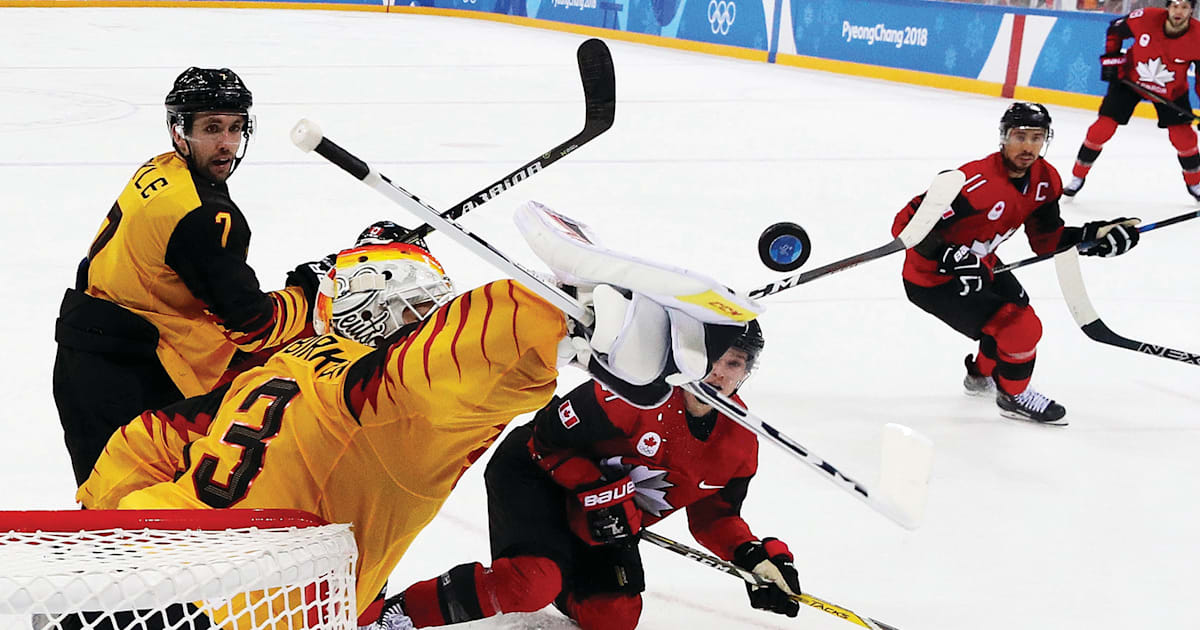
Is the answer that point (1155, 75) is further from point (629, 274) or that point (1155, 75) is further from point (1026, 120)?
point (629, 274)

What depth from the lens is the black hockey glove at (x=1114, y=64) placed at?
5.53 m

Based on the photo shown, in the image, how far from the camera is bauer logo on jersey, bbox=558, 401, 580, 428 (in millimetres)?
1820

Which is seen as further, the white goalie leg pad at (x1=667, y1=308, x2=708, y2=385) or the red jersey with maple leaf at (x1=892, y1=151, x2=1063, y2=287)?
the red jersey with maple leaf at (x1=892, y1=151, x2=1063, y2=287)

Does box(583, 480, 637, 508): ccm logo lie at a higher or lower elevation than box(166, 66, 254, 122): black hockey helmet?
lower

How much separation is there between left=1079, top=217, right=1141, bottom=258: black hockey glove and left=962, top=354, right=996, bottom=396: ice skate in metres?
0.40

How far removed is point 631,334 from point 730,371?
586mm

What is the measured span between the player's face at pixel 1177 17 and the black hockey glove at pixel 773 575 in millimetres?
4507

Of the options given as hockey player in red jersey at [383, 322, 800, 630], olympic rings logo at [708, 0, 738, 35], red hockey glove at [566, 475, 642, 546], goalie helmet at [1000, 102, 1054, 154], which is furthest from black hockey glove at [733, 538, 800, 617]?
olympic rings logo at [708, 0, 738, 35]

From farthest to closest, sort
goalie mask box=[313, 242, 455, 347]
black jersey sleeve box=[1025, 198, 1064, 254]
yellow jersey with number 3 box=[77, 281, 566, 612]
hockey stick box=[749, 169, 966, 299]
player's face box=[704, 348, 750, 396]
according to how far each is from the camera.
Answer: black jersey sleeve box=[1025, 198, 1064, 254] → hockey stick box=[749, 169, 966, 299] → player's face box=[704, 348, 750, 396] → goalie mask box=[313, 242, 455, 347] → yellow jersey with number 3 box=[77, 281, 566, 612]

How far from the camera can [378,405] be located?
119cm

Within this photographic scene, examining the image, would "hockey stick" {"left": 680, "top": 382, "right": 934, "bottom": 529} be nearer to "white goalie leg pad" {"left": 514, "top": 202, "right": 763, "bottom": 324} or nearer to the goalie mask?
"white goalie leg pad" {"left": 514, "top": 202, "right": 763, "bottom": 324}

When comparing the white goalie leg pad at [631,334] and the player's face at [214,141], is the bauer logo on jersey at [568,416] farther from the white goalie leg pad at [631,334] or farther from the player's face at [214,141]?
the white goalie leg pad at [631,334]

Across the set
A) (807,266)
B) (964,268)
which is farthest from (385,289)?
(807,266)

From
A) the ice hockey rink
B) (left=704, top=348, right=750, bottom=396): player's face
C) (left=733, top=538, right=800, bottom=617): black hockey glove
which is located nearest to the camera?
(left=704, top=348, right=750, bottom=396): player's face
